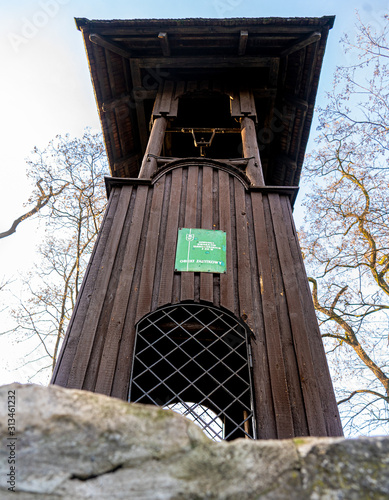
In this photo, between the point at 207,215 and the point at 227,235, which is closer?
the point at 227,235

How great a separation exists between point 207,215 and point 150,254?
114 centimetres

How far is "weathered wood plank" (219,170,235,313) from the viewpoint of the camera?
4797 mm

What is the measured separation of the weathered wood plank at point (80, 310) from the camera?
4.05 metres

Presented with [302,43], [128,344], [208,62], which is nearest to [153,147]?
[208,62]

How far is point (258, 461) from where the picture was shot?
168cm

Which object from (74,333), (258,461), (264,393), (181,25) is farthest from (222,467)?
(181,25)

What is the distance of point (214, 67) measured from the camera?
8.95 m

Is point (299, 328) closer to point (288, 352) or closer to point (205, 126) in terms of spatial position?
point (288, 352)

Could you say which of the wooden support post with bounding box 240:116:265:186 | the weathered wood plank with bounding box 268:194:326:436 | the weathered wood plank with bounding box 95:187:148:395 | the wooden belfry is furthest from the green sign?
the wooden support post with bounding box 240:116:265:186

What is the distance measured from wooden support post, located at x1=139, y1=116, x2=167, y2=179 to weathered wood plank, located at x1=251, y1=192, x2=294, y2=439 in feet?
6.15

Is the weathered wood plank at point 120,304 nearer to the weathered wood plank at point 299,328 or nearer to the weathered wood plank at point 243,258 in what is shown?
the weathered wood plank at point 243,258

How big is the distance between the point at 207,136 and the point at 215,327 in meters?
7.25

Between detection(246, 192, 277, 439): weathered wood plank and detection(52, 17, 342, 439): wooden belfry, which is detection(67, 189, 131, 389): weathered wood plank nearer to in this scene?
detection(52, 17, 342, 439): wooden belfry

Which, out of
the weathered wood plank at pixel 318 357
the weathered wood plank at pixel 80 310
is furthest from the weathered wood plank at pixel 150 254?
the weathered wood plank at pixel 318 357
